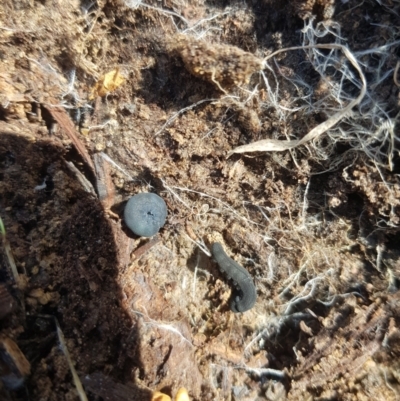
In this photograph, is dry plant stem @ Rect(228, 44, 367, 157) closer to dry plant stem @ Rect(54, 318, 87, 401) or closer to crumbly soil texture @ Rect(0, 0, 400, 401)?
crumbly soil texture @ Rect(0, 0, 400, 401)

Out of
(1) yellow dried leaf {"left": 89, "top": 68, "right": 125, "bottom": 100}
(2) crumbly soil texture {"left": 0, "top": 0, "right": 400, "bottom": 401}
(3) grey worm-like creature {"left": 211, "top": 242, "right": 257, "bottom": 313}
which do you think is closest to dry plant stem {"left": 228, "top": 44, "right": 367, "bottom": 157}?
(2) crumbly soil texture {"left": 0, "top": 0, "right": 400, "bottom": 401}

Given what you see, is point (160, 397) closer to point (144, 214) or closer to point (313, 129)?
point (144, 214)

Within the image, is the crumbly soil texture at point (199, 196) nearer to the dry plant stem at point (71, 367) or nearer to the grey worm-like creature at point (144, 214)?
the dry plant stem at point (71, 367)

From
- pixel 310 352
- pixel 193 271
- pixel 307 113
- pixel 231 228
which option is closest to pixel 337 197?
pixel 307 113


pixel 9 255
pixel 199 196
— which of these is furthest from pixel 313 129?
pixel 9 255

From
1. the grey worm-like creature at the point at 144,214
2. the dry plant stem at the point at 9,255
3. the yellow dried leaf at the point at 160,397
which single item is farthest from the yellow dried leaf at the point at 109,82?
the yellow dried leaf at the point at 160,397
